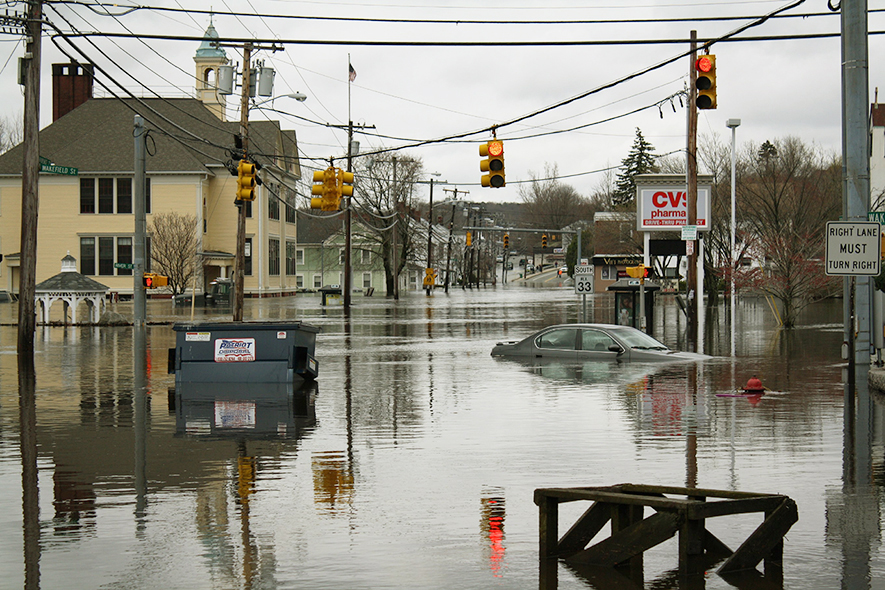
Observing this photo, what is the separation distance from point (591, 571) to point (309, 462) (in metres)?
4.89

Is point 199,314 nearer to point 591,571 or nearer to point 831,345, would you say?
point 831,345

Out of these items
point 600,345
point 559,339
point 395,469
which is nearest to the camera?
point 395,469

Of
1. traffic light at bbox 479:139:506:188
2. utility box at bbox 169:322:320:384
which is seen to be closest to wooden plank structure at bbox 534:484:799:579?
utility box at bbox 169:322:320:384

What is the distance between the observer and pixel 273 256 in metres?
80.1

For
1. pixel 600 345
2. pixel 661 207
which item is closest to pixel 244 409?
pixel 600 345

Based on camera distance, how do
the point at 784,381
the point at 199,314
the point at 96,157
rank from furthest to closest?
the point at 96,157, the point at 199,314, the point at 784,381

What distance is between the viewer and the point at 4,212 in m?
72.4

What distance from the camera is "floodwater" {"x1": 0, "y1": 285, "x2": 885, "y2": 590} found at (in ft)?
22.2

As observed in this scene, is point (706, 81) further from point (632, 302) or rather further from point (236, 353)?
point (632, 302)

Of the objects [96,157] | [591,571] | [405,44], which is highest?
[96,157]

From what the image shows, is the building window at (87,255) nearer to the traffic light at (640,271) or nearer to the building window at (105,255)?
the building window at (105,255)

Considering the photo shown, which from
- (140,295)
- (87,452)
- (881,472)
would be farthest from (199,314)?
(881,472)

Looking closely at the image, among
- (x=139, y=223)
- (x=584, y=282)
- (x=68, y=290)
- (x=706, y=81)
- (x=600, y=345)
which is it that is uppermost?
(x=706, y=81)

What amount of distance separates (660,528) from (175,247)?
5950 cm
